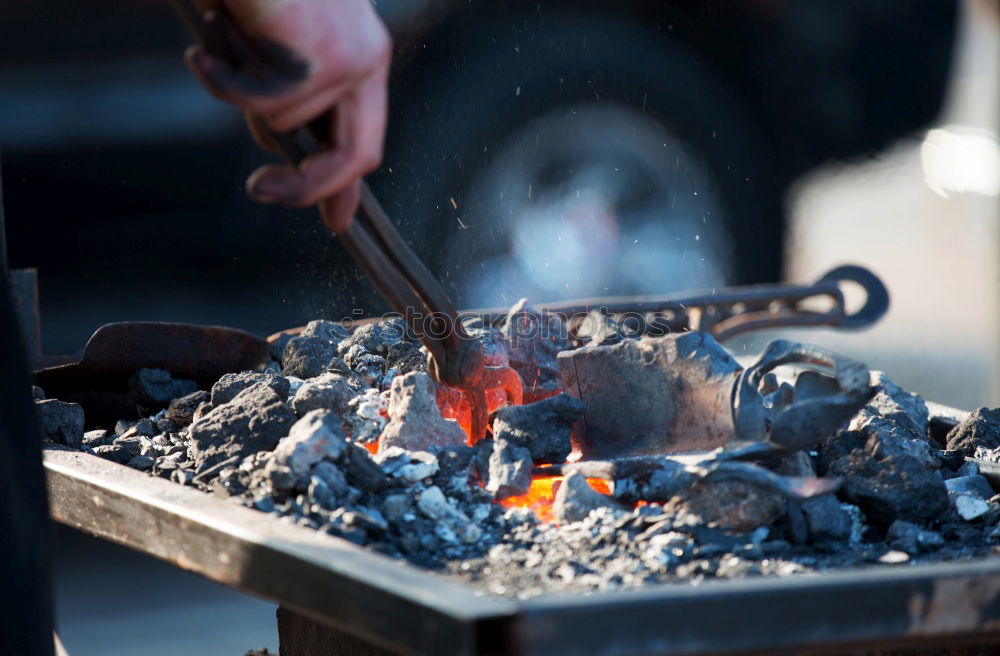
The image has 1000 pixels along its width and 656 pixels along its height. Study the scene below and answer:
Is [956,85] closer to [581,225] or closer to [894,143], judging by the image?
[894,143]

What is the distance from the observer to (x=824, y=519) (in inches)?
56.2

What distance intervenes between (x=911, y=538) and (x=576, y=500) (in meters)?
0.42

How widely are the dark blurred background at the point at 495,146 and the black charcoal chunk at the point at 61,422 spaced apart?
1.79 m

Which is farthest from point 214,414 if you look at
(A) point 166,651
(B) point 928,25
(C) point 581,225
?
(B) point 928,25

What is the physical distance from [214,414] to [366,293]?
203 cm

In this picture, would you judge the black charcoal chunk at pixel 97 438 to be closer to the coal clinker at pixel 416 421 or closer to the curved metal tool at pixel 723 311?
the coal clinker at pixel 416 421

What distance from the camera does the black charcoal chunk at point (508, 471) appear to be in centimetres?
156

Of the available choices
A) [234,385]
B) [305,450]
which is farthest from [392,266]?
[234,385]

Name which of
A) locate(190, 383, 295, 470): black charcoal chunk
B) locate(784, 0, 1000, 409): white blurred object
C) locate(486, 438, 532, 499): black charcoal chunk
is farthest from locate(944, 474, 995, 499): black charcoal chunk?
locate(784, 0, 1000, 409): white blurred object

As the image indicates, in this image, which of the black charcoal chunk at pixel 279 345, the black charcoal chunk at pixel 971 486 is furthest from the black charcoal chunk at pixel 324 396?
the black charcoal chunk at pixel 971 486

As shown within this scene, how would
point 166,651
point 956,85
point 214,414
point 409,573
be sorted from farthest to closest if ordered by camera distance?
point 956,85 → point 166,651 → point 214,414 → point 409,573

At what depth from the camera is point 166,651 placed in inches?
102

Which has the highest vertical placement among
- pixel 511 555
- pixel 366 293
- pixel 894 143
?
pixel 894 143

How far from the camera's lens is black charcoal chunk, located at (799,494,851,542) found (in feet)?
4.67
